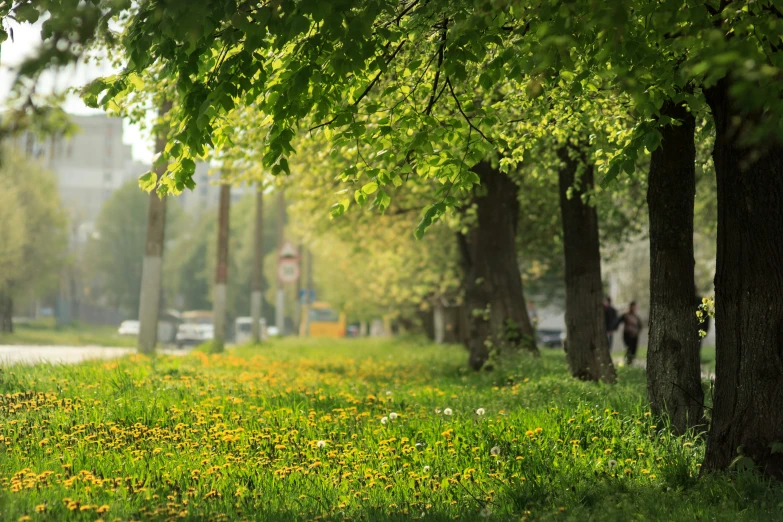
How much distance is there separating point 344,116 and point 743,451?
388cm

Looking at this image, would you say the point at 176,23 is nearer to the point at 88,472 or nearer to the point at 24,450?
the point at 88,472

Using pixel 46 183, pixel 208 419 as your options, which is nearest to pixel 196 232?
pixel 46 183

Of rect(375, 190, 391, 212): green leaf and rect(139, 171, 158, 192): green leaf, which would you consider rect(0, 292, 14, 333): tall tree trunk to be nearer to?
rect(139, 171, 158, 192): green leaf

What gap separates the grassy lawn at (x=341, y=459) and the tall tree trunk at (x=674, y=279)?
0.32 metres

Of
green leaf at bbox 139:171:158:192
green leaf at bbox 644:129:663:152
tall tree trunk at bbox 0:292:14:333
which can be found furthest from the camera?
tall tree trunk at bbox 0:292:14:333

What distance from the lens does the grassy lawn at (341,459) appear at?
251 inches

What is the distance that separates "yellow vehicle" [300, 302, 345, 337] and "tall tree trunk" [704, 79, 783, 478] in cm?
6218

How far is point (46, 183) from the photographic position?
58219 mm

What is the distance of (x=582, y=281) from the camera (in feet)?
45.9

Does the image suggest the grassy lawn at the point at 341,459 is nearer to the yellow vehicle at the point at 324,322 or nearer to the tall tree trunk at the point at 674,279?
the tall tree trunk at the point at 674,279

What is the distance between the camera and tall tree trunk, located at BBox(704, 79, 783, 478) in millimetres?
7227

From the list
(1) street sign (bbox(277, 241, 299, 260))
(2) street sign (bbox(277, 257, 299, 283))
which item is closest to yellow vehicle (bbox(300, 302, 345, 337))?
(1) street sign (bbox(277, 241, 299, 260))

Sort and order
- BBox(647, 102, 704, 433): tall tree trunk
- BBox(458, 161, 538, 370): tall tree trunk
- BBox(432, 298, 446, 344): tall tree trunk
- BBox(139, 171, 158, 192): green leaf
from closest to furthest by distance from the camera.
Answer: BBox(139, 171, 158, 192): green leaf < BBox(647, 102, 704, 433): tall tree trunk < BBox(458, 161, 538, 370): tall tree trunk < BBox(432, 298, 446, 344): tall tree trunk

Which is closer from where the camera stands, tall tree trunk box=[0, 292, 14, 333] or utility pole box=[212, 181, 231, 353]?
utility pole box=[212, 181, 231, 353]
